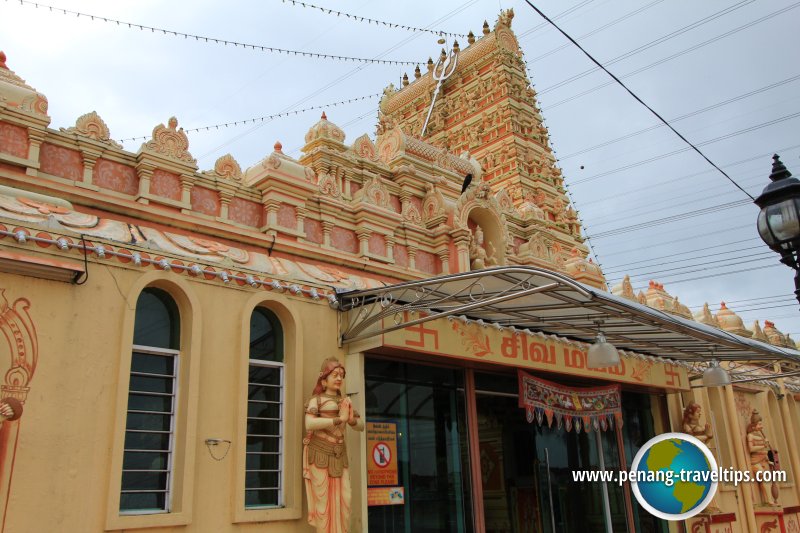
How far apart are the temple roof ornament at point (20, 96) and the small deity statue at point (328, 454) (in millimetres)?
4981

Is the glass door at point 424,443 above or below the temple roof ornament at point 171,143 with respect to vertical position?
below

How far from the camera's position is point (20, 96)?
8398mm

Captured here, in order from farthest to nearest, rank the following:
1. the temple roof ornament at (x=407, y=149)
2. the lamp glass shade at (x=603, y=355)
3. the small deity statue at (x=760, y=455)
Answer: the small deity statue at (x=760, y=455) → the temple roof ornament at (x=407, y=149) → the lamp glass shade at (x=603, y=355)

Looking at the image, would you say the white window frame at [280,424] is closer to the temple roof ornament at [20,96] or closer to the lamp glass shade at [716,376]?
the temple roof ornament at [20,96]

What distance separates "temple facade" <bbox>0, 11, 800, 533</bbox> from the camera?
18.5 feet

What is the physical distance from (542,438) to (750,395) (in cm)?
714

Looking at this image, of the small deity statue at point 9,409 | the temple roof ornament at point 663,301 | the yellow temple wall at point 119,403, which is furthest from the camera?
the temple roof ornament at point 663,301

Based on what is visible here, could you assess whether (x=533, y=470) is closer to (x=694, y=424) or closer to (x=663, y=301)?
(x=694, y=424)

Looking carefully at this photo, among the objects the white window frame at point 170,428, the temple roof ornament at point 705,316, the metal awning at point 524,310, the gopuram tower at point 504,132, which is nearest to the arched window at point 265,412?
the white window frame at point 170,428

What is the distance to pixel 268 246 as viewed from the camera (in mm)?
9688

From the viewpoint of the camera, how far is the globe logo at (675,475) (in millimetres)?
7789

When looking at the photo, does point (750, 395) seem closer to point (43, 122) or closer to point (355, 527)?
point (355, 527)

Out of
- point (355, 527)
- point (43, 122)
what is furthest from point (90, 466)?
point (43, 122)

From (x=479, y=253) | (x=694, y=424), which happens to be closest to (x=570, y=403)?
(x=479, y=253)
